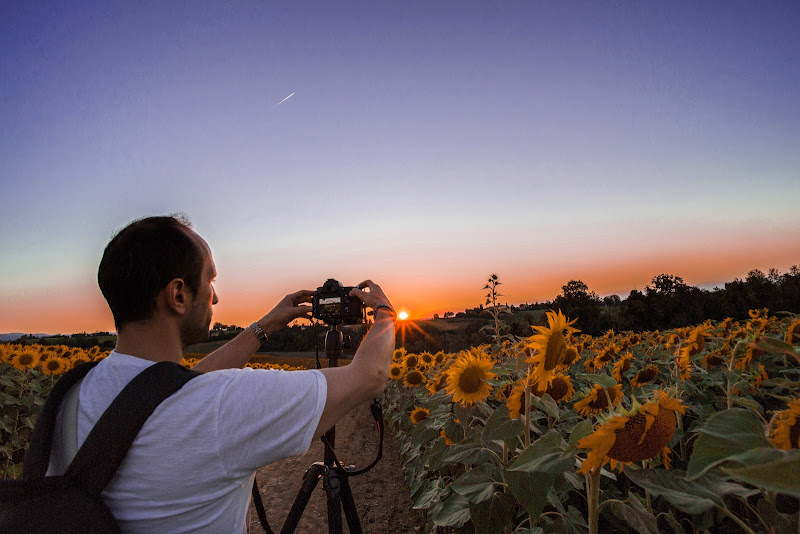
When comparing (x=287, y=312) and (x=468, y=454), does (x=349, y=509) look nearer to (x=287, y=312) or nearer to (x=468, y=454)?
(x=468, y=454)

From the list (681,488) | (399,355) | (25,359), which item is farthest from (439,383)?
(25,359)

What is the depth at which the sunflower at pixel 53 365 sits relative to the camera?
23.4ft

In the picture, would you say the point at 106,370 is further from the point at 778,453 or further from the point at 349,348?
the point at 778,453

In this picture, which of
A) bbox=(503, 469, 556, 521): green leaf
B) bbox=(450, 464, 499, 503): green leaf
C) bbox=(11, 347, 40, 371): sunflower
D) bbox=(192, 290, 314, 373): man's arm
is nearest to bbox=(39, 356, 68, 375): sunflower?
bbox=(11, 347, 40, 371): sunflower

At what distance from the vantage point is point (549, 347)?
74.5 inches

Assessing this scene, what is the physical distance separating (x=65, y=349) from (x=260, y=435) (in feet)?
30.7

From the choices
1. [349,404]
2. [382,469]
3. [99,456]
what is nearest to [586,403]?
[349,404]

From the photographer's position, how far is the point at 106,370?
147 centimetres

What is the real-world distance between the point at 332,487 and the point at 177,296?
1.31 metres

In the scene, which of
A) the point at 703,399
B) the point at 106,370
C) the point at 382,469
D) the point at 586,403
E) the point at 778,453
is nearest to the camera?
the point at 778,453

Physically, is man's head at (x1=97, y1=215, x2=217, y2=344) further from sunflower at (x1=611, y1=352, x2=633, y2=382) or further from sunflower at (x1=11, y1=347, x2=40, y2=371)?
sunflower at (x1=11, y1=347, x2=40, y2=371)

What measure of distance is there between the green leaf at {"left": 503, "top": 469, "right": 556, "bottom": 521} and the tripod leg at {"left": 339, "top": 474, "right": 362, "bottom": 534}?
1037mm

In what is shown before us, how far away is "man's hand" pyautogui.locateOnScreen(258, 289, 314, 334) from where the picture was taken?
2562mm

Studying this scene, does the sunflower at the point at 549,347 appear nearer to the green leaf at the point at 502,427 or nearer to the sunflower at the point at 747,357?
the green leaf at the point at 502,427
